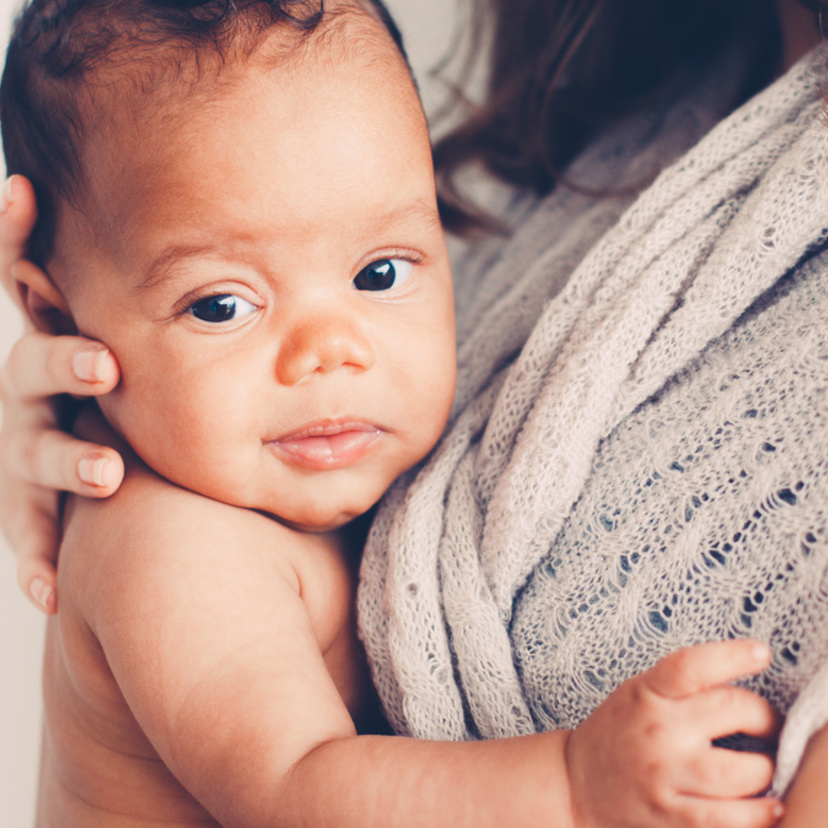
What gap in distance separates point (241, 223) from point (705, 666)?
50 cm

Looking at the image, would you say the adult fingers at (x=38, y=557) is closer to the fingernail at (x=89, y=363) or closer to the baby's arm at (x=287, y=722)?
the baby's arm at (x=287, y=722)

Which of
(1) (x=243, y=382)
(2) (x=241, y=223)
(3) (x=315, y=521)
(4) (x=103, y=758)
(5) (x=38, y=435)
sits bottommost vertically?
(4) (x=103, y=758)

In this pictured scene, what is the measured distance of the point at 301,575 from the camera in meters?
0.80

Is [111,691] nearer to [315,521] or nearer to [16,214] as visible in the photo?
[315,521]

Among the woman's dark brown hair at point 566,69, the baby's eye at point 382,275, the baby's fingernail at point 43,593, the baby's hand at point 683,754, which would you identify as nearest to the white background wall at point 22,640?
the woman's dark brown hair at point 566,69

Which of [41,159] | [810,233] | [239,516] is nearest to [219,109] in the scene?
[41,159]

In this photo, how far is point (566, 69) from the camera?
1.25 meters

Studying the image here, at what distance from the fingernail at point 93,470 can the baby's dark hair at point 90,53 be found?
0.23 meters

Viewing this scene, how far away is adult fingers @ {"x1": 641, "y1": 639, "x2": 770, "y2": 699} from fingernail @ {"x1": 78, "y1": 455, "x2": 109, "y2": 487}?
528 mm

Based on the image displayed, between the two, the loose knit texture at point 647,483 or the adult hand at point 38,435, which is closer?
the loose knit texture at point 647,483

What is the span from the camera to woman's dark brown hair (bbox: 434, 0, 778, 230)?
3.79ft

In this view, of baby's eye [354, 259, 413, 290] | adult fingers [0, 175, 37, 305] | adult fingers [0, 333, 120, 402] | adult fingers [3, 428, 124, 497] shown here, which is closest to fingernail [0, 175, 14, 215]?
adult fingers [0, 175, 37, 305]

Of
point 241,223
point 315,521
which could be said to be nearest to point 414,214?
point 241,223

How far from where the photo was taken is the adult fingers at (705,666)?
52 centimetres
